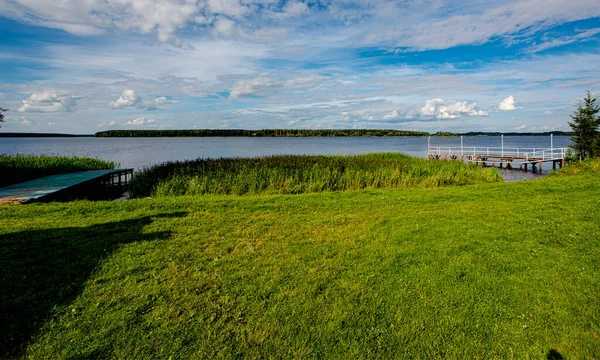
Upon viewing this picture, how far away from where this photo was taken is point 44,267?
5664mm

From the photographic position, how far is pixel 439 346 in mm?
3912

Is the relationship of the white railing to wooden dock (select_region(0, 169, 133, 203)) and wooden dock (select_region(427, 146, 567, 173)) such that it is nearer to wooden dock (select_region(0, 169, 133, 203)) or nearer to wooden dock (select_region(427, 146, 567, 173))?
wooden dock (select_region(427, 146, 567, 173))

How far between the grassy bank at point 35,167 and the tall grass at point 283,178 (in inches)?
260

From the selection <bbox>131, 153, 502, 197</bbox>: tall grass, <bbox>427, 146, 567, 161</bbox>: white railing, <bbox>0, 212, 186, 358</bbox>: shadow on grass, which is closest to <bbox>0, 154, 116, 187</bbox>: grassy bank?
<bbox>131, 153, 502, 197</bbox>: tall grass

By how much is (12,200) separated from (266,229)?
965 cm

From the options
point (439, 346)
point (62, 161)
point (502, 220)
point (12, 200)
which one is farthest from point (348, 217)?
point (62, 161)

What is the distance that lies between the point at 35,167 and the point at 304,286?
2334 cm

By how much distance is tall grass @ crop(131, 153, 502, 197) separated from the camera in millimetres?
15359

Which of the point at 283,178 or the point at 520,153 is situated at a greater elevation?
the point at 520,153

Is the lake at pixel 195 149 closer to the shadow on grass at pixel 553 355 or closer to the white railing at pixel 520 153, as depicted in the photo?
the white railing at pixel 520 153

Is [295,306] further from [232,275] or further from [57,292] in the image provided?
[57,292]

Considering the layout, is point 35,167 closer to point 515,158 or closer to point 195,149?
point 515,158

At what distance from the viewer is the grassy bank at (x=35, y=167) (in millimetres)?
18922

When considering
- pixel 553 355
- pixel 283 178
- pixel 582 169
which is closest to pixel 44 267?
pixel 553 355
